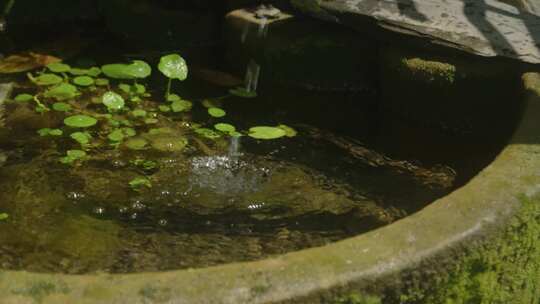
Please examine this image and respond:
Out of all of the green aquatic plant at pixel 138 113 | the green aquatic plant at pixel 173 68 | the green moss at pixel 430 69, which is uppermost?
the green moss at pixel 430 69

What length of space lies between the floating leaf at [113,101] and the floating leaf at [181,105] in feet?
0.73

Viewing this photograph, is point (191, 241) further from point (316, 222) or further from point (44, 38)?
point (44, 38)

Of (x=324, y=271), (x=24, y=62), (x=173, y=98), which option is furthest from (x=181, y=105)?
(x=324, y=271)

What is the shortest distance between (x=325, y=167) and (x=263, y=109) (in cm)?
55

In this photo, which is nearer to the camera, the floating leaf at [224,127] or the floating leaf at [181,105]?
the floating leaf at [224,127]

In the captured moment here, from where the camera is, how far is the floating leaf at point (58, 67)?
3.91 metres

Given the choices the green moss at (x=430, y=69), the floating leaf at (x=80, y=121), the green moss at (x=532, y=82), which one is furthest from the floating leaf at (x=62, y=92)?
the green moss at (x=532, y=82)

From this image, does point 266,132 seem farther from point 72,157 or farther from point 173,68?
point 72,157

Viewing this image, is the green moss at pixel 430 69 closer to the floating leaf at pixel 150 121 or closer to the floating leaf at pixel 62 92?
the floating leaf at pixel 150 121

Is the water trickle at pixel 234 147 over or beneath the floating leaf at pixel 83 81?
beneath

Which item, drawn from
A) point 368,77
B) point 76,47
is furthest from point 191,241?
point 76,47

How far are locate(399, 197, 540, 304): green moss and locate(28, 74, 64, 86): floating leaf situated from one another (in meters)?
2.17

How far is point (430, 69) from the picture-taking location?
136 inches

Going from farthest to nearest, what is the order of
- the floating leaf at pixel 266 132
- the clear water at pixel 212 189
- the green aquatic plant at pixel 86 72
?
the green aquatic plant at pixel 86 72
the floating leaf at pixel 266 132
the clear water at pixel 212 189
